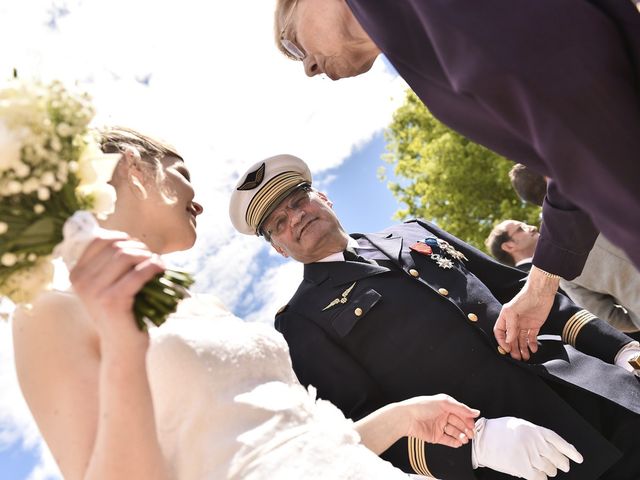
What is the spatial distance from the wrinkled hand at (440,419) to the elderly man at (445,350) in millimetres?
212

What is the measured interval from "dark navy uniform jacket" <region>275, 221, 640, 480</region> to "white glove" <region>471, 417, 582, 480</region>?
0.19m

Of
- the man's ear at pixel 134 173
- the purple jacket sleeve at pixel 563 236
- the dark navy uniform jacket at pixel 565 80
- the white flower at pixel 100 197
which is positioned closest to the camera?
the dark navy uniform jacket at pixel 565 80

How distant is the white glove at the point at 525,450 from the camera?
2463mm

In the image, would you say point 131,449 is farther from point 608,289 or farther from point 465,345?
point 608,289

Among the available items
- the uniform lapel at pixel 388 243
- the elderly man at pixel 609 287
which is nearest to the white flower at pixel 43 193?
the uniform lapel at pixel 388 243

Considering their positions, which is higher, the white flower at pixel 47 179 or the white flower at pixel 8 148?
the white flower at pixel 8 148

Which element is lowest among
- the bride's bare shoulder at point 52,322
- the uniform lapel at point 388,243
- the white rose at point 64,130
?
the uniform lapel at point 388,243

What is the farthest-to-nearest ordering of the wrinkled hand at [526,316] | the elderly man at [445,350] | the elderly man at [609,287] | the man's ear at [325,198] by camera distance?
the man's ear at [325,198] < the elderly man at [609,287] < the elderly man at [445,350] < the wrinkled hand at [526,316]

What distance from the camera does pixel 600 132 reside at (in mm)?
1257

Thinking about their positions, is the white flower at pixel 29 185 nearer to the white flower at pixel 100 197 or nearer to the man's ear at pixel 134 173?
the white flower at pixel 100 197

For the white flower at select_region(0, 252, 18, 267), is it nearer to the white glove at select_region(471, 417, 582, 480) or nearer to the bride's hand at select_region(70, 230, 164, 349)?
the bride's hand at select_region(70, 230, 164, 349)

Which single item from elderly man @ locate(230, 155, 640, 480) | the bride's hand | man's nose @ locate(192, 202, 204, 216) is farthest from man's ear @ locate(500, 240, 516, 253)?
the bride's hand

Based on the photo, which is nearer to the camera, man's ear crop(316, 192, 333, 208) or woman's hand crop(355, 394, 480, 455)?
woman's hand crop(355, 394, 480, 455)

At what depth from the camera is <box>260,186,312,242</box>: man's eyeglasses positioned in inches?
149
